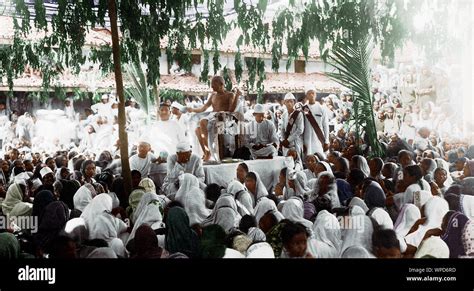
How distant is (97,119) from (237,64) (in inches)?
42.3

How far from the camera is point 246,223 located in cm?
401

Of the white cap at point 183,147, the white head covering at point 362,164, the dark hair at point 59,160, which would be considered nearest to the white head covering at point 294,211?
the white head covering at point 362,164

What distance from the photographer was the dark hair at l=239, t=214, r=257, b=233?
13.1ft

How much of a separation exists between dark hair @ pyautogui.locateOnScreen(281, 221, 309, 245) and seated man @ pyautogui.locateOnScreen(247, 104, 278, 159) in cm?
62

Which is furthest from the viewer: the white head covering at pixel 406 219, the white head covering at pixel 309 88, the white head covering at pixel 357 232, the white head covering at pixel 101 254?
the white head covering at pixel 309 88

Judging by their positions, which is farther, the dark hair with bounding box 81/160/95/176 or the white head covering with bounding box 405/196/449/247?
the dark hair with bounding box 81/160/95/176

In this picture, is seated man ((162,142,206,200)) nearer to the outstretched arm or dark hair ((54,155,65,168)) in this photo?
the outstretched arm


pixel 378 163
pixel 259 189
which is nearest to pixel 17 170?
pixel 259 189

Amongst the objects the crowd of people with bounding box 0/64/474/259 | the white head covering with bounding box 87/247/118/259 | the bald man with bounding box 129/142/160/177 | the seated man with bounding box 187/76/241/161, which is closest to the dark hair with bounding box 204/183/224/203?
the crowd of people with bounding box 0/64/474/259

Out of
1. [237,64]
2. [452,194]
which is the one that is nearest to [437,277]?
[452,194]

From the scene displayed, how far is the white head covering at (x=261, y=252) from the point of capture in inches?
150

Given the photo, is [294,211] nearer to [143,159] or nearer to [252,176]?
[252,176]

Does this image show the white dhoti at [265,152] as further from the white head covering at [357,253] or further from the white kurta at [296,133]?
the white head covering at [357,253]

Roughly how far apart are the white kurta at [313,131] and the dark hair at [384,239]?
81 cm
